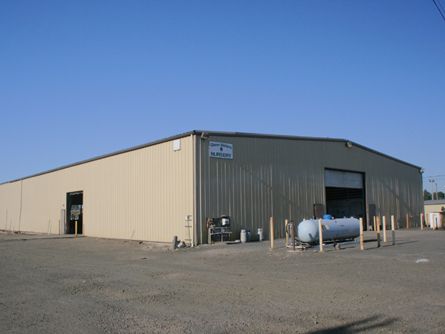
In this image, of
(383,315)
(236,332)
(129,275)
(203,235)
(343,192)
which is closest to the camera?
(236,332)

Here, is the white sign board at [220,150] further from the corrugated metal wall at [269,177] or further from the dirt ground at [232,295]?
the dirt ground at [232,295]

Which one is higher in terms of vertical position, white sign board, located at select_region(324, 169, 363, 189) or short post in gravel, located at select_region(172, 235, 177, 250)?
white sign board, located at select_region(324, 169, 363, 189)

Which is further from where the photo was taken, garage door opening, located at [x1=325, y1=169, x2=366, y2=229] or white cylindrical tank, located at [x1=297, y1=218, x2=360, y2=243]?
garage door opening, located at [x1=325, y1=169, x2=366, y2=229]

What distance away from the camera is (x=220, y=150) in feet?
84.7

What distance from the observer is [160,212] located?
26.8 meters

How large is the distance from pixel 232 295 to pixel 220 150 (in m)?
16.4

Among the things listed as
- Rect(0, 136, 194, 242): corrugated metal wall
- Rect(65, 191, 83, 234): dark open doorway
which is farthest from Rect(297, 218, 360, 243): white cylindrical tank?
Rect(65, 191, 83, 234): dark open doorway

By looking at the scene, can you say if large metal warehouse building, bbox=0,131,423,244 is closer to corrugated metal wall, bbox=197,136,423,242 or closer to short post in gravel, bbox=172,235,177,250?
corrugated metal wall, bbox=197,136,423,242

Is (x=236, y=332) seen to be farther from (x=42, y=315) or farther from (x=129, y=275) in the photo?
(x=129, y=275)

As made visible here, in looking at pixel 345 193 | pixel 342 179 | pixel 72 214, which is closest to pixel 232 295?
pixel 342 179

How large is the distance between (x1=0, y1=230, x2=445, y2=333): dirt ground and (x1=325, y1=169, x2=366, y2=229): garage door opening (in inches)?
684

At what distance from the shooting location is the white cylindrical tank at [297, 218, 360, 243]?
845 inches

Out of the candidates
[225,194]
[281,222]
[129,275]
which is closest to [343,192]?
[281,222]

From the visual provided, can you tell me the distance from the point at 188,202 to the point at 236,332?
17877 mm
